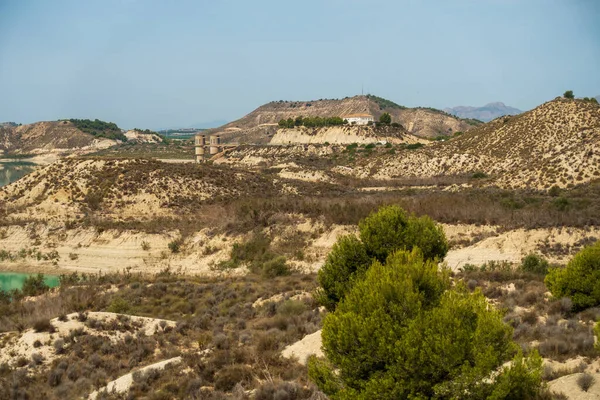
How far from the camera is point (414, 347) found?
24.8 ft

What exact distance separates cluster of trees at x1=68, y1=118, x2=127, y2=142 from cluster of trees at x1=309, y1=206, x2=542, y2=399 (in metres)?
170

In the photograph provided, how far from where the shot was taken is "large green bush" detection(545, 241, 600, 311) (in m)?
13.8

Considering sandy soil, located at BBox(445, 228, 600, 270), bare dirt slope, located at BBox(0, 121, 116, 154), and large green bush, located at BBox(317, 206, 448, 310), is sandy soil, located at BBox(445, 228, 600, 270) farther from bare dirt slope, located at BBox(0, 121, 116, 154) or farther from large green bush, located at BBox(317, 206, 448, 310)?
bare dirt slope, located at BBox(0, 121, 116, 154)

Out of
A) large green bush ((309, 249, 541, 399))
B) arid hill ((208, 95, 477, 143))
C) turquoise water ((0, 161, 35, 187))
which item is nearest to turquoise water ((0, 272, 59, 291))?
large green bush ((309, 249, 541, 399))

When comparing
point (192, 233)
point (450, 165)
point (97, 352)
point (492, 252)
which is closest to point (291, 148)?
point (450, 165)

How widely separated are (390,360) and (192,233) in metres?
30.3

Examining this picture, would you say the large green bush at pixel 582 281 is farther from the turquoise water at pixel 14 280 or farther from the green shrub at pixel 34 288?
the turquoise water at pixel 14 280

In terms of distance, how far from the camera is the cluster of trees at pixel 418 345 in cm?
744

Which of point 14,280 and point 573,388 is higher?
point 573,388

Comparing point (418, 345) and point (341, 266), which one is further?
point (341, 266)

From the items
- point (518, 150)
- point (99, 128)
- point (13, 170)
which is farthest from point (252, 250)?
point (99, 128)

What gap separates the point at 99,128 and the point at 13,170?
76.8 meters

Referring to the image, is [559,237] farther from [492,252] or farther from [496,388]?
[496,388]

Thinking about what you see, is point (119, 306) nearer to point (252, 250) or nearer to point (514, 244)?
point (252, 250)
